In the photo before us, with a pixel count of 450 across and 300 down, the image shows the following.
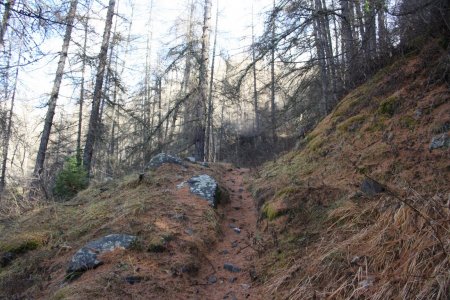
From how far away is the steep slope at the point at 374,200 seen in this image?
120 inches

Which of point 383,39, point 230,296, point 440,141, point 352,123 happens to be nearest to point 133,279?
point 230,296

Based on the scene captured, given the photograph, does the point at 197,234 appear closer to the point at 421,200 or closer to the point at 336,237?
the point at 336,237

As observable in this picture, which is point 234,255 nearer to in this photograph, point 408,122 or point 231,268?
point 231,268

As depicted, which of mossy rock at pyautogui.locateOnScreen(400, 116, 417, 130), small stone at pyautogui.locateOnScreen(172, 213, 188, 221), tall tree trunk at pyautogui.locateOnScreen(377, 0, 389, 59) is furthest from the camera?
tall tree trunk at pyautogui.locateOnScreen(377, 0, 389, 59)

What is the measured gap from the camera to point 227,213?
6977 mm

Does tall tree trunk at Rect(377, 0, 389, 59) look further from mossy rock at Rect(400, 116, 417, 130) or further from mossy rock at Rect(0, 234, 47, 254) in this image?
mossy rock at Rect(0, 234, 47, 254)

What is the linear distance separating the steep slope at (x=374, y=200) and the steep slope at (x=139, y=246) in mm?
613

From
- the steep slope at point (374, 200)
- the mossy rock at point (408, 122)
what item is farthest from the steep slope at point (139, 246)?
the mossy rock at point (408, 122)

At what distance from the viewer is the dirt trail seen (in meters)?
4.31

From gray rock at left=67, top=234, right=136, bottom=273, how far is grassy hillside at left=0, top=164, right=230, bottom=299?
11 centimetres

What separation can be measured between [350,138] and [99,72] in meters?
9.20

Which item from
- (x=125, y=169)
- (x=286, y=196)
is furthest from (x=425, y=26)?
(x=125, y=169)

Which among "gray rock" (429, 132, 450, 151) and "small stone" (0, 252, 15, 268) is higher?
"gray rock" (429, 132, 450, 151)

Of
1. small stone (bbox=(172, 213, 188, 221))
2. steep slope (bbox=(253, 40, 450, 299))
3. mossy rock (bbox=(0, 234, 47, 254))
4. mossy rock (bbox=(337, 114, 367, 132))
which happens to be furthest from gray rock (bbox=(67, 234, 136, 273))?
mossy rock (bbox=(337, 114, 367, 132))
